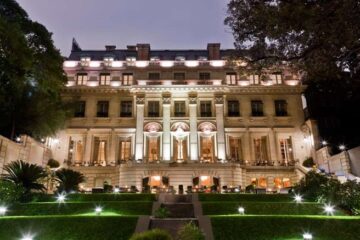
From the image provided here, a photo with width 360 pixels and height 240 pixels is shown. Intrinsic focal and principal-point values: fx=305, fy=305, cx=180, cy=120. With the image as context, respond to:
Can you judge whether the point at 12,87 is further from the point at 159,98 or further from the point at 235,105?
the point at 235,105

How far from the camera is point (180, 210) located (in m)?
17.9

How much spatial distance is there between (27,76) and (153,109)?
51.7ft

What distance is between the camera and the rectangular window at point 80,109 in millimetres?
37125

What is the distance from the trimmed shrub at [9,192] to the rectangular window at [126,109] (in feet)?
65.2

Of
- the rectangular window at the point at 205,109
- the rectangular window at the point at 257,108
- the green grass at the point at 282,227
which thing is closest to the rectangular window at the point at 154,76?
the rectangular window at the point at 205,109

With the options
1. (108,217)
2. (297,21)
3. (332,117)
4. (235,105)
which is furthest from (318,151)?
(108,217)

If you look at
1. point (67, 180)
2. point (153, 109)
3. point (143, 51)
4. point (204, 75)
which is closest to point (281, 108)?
point (204, 75)

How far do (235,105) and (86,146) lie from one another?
733 inches

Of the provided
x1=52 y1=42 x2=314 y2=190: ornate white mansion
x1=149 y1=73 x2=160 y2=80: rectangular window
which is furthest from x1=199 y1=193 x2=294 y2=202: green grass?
x1=149 y1=73 x2=160 y2=80: rectangular window

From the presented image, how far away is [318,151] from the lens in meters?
33.7

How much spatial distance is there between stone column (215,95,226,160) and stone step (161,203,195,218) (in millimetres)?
16971

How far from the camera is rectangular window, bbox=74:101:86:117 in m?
37.1

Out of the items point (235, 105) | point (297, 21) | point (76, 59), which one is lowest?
point (297, 21)

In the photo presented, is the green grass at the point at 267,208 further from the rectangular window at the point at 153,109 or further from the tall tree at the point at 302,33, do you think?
the rectangular window at the point at 153,109
